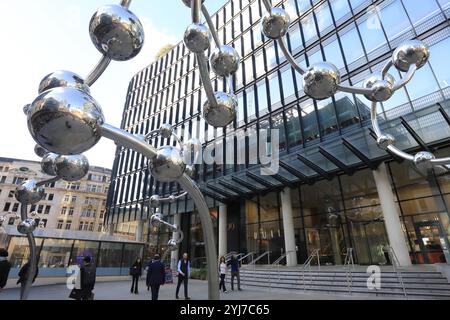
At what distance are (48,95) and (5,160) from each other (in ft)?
A: 283

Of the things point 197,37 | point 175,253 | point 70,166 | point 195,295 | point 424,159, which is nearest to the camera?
point 197,37

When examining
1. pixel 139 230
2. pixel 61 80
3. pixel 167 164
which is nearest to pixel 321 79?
pixel 167 164

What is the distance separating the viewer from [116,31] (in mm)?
1937

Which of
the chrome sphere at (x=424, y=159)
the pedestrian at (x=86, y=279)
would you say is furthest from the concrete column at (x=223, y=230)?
the chrome sphere at (x=424, y=159)

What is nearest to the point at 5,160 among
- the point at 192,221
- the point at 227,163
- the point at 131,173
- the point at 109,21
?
the point at 131,173

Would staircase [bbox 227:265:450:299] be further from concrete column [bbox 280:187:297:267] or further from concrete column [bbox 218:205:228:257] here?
concrete column [bbox 218:205:228:257]

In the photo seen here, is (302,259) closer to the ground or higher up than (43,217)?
closer to the ground

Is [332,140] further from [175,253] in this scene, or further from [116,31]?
[175,253]

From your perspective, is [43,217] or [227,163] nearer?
[227,163]

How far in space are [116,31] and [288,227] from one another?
63.9ft

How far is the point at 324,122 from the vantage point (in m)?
19.2

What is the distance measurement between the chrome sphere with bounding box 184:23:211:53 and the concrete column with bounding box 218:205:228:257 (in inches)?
912
